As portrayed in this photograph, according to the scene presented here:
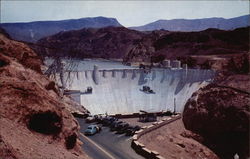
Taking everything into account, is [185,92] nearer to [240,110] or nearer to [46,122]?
[240,110]

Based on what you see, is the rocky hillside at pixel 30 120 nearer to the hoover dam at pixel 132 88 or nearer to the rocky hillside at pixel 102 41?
the hoover dam at pixel 132 88

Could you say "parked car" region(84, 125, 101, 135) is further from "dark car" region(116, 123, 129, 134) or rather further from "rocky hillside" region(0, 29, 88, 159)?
"rocky hillside" region(0, 29, 88, 159)

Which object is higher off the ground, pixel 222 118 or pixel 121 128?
pixel 121 128

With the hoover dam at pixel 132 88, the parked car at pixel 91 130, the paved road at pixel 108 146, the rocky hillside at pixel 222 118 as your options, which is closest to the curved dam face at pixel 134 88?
the hoover dam at pixel 132 88

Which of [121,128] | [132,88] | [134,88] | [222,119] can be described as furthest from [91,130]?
[134,88]

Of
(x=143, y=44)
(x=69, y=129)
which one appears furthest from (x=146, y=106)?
(x=143, y=44)

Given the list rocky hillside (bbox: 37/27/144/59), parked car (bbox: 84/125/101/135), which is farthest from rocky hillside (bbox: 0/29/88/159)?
rocky hillside (bbox: 37/27/144/59)

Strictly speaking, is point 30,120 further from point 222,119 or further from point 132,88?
point 132,88
